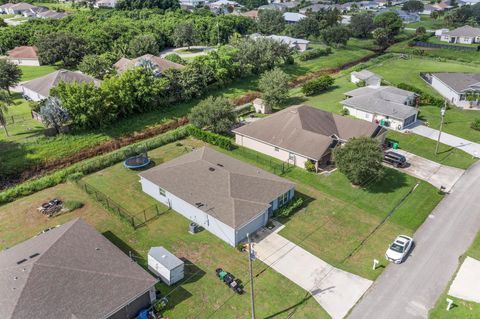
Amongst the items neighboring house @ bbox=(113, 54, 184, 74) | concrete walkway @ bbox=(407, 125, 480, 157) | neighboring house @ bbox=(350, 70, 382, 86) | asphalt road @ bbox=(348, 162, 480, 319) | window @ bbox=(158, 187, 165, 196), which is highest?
neighboring house @ bbox=(113, 54, 184, 74)

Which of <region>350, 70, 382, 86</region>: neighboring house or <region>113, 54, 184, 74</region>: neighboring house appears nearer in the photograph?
<region>113, 54, 184, 74</region>: neighboring house

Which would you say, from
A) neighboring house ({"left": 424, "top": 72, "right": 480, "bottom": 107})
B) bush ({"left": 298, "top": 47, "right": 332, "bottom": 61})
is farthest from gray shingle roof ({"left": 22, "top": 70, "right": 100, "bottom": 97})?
neighboring house ({"left": 424, "top": 72, "right": 480, "bottom": 107})

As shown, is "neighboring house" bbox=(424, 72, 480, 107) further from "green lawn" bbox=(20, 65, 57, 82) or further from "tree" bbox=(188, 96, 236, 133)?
"green lawn" bbox=(20, 65, 57, 82)

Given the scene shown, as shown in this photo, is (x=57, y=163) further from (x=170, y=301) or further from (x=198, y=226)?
(x=170, y=301)

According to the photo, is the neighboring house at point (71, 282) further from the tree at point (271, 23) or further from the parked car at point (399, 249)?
the tree at point (271, 23)

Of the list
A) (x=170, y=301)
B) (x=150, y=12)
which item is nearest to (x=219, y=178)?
(x=170, y=301)

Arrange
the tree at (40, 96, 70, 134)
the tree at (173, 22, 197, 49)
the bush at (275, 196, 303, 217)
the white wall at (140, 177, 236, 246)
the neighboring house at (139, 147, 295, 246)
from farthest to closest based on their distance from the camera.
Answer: the tree at (173, 22, 197, 49) < the tree at (40, 96, 70, 134) < the bush at (275, 196, 303, 217) < the neighboring house at (139, 147, 295, 246) < the white wall at (140, 177, 236, 246)
